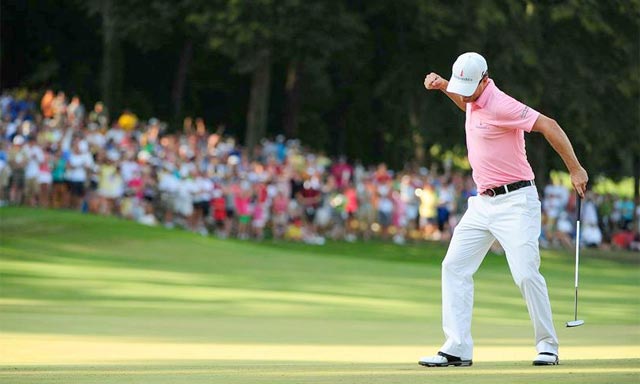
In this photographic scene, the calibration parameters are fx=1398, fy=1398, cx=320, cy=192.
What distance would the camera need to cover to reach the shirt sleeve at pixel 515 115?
9.44m

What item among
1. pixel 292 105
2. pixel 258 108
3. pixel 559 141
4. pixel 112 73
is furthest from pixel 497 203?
pixel 292 105

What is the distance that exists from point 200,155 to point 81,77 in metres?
13.4

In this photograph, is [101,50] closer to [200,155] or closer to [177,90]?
[177,90]

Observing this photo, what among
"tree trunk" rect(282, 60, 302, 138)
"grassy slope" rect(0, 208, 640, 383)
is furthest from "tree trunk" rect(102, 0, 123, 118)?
"grassy slope" rect(0, 208, 640, 383)

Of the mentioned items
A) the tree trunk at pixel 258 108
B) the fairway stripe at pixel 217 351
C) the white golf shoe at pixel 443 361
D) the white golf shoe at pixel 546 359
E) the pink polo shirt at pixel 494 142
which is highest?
the tree trunk at pixel 258 108

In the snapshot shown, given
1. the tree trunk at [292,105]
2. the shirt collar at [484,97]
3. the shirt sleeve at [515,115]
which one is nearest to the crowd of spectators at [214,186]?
the tree trunk at [292,105]

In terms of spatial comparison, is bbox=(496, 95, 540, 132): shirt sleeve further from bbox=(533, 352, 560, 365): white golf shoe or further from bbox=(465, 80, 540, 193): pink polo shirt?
bbox=(533, 352, 560, 365): white golf shoe

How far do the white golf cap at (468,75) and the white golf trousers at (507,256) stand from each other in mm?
799

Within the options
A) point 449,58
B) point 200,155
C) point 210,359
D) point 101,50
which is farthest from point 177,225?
point 210,359

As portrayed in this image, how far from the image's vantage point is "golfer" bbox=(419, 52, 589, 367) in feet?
31.4

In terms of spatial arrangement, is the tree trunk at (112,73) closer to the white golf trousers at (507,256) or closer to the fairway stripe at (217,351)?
the fairway stripe at (217,351)

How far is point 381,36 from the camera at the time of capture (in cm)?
4284

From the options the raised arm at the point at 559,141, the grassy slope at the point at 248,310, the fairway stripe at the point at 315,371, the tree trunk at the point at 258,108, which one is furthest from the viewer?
the tree trunk at the point at 258,108

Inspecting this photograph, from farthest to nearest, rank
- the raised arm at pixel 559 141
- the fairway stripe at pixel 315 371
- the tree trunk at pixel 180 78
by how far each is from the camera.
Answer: the tree trunk at pixel 180 78 < the raised arm at pixel 559 141 < the fairway stripe at pixel 315 371
